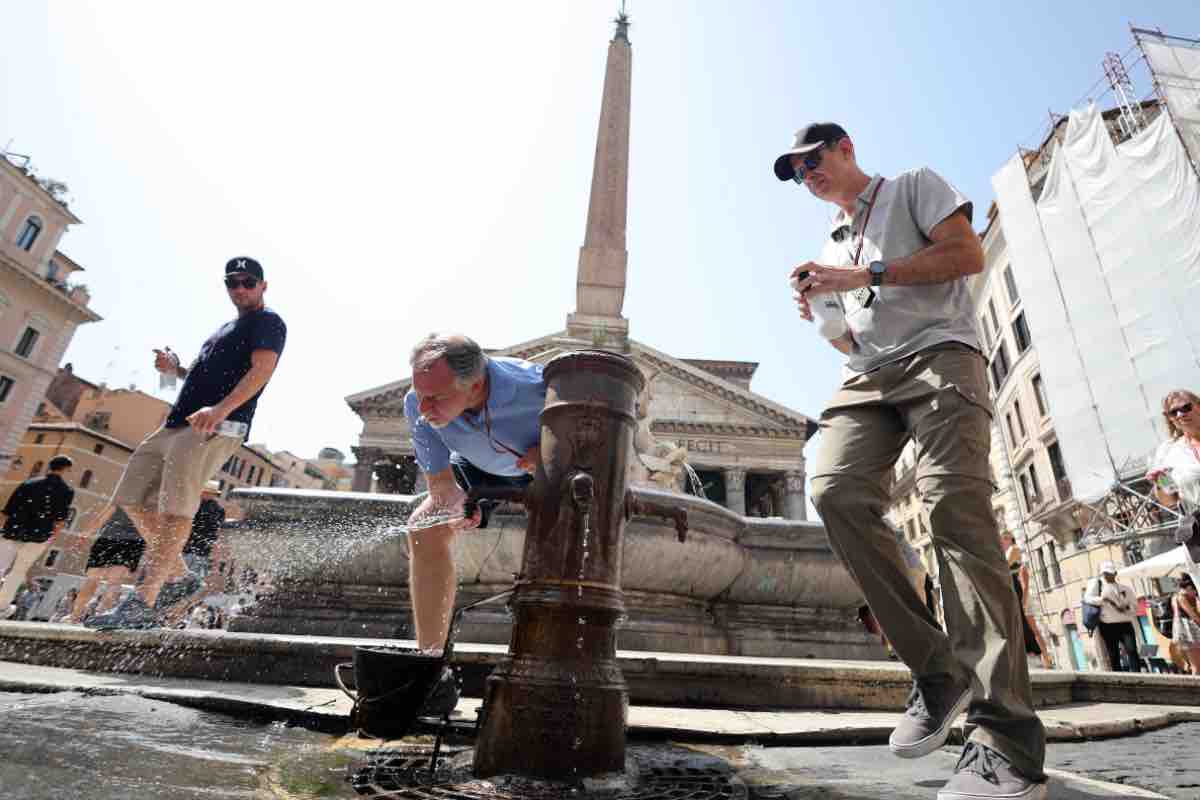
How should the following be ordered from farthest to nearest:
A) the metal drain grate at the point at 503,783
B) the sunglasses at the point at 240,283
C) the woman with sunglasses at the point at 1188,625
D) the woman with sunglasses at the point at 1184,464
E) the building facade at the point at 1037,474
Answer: the building facade at the point at 1037,474, the woman with sunglasses at the point at 1188,625, the sunglasses at the point at 240,283, the woman with sunglasses at the point at 1184,464, the metal drain grate at the point at 503,783

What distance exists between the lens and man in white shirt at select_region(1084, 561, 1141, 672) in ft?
27.0

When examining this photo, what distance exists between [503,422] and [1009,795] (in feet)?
5.47

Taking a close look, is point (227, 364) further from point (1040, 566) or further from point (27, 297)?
point (27, 297)

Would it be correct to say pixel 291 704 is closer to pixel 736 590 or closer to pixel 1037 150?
pixel 736 590

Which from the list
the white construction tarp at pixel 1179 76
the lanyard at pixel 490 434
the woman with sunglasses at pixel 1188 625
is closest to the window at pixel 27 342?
the lanyard at pixel 490 434

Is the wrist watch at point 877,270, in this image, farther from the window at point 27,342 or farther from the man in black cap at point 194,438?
the window at point 27,342

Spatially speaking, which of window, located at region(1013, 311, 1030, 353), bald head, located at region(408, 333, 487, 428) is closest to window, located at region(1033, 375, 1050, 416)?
window, located at region(1013, 311, 1030, 353)

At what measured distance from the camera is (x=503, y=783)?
5.17ft

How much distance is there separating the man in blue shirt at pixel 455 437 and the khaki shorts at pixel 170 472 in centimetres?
161

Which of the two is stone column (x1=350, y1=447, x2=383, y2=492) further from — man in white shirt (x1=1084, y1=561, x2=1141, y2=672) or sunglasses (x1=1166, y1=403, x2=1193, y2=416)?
sunglasses (x1=1166, y1=403, x2=1193, y2=416)

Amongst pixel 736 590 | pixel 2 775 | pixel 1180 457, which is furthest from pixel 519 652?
pixel 1180 457

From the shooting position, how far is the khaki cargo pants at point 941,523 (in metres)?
1.51

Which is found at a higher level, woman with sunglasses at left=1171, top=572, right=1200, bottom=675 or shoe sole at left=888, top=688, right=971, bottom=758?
woman with sunglasses at left=1171, top=572, right=1200, bottom=675

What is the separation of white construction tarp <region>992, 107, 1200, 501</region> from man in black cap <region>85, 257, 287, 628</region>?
20458 millimetres
